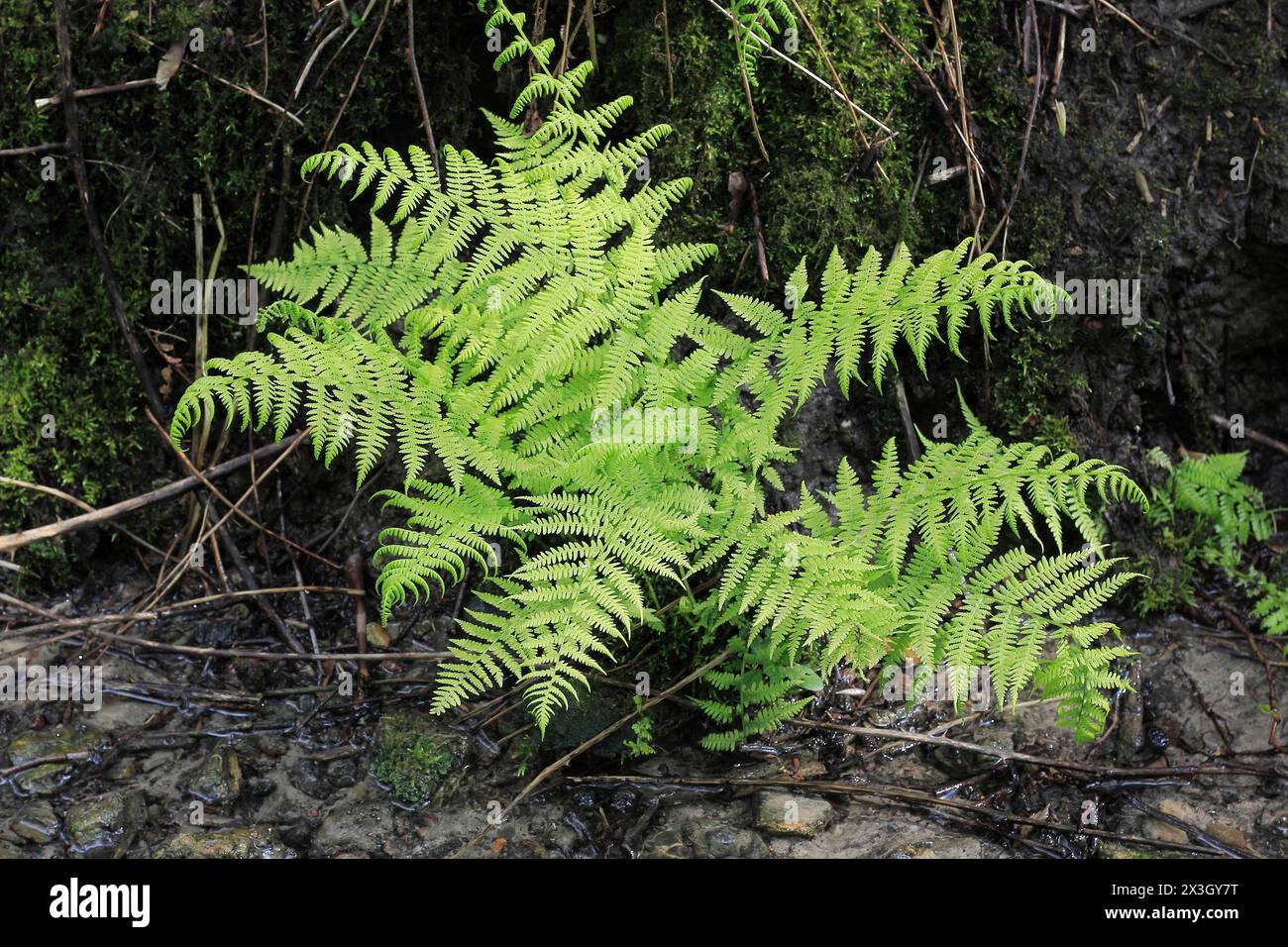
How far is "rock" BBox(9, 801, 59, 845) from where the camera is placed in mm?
3117

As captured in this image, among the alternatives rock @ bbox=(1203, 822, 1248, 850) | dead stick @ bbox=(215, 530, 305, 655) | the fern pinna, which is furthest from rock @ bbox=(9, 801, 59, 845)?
rock @ bbox=(1203, 822, 1248, 850)

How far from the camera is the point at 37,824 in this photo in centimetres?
315

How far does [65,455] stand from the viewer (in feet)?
13.1


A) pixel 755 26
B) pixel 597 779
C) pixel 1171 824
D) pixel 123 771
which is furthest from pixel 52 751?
pixel 1171 824

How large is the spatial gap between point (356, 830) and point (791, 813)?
4.06 feet

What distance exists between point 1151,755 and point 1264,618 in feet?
2.89

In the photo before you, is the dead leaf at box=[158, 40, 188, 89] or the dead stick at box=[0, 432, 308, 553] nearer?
the dead stick at box=[0, 432, 308, 553]

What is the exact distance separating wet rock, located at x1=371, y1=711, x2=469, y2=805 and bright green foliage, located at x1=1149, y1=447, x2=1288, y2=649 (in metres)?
2.63

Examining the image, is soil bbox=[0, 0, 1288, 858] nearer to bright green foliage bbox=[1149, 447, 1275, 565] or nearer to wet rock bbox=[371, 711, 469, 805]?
wet rock bbox=[371, 711, 469, 805]

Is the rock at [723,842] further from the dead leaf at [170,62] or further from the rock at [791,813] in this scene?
the dead leaf at [170,62]

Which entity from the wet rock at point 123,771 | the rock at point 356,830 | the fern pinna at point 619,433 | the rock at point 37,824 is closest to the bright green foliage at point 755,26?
the fern pinna at point 619,433

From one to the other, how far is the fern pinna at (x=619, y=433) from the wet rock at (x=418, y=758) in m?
0.40

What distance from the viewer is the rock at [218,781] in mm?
3281
